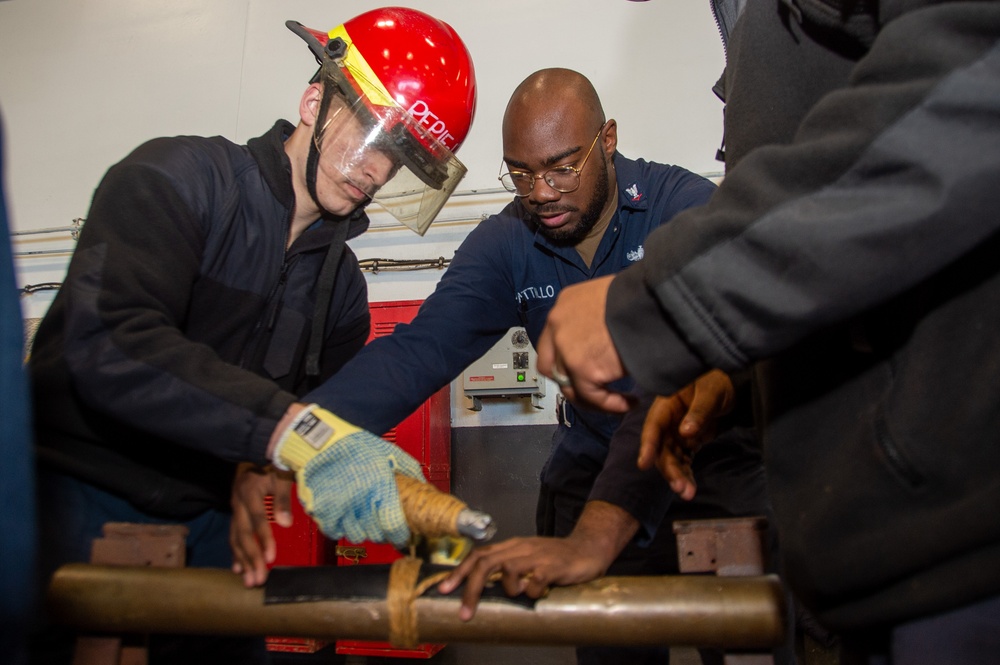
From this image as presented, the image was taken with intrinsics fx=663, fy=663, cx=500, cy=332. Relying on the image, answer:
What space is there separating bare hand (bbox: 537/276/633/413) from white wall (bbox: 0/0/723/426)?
306 cm

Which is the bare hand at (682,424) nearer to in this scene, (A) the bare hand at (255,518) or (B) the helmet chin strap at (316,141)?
(A) the bare hand at (255,518)

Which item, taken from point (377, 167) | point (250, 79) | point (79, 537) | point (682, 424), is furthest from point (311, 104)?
point (250, 79)

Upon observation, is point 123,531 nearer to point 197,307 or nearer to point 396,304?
point 197,307

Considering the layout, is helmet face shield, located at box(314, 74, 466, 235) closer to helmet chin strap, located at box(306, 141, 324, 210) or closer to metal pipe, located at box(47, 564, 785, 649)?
helmet chin strap, located at box(306, 141, 324, 210)

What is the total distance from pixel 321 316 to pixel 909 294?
125cm

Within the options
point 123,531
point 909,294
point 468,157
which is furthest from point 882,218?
point 468,157

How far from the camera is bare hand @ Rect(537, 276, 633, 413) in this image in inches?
27.2

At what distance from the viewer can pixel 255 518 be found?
1.11 m

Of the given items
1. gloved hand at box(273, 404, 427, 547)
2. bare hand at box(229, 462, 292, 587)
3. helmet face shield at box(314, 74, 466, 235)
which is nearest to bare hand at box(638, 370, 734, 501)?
gloved hand at box(273, 404, 427, 547)

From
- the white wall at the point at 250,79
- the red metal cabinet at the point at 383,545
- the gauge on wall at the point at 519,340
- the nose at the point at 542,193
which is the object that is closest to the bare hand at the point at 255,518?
the nose at the point at 542,193

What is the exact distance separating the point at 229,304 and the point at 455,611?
814 mm

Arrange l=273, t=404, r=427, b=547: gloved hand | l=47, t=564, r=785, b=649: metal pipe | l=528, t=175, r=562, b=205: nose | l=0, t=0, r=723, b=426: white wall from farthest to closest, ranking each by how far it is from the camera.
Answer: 1. l=0, t=0, r=723, b=426: white wall
2. l=528, t=175, r=562, b=205: nose
3. l=273, t=404, r=427, b=547: gloved hand
4. l=47, t=564, r=785, b=649: metal pipe

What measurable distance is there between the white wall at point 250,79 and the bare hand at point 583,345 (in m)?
3.06

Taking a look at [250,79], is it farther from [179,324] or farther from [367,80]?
[179,324]
